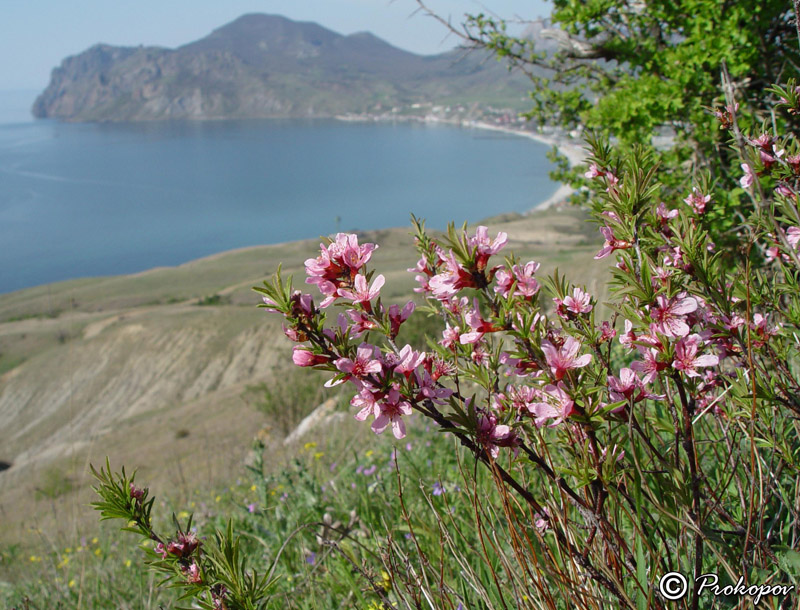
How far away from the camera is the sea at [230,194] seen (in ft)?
263

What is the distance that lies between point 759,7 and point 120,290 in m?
61.6

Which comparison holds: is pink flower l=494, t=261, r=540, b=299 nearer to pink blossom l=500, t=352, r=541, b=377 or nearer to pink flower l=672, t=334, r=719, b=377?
pink blossom l=500, t=352, r=541, b=377

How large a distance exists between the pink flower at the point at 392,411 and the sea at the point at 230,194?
56854mm

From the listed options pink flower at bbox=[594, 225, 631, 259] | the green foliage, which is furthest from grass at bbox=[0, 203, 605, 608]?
the green foliage

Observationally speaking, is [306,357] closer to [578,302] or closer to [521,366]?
[521,366]

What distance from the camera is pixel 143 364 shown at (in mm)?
37438

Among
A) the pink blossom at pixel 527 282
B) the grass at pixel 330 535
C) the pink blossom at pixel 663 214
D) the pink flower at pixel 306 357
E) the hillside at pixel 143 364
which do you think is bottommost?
the hillside at pixel 143 364

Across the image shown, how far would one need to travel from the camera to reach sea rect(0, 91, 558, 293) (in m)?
80.1

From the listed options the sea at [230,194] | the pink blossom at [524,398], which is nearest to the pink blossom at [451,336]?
the pink blossom at [524,398]

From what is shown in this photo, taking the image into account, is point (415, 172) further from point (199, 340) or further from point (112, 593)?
point (112, 593)

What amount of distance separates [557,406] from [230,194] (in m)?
115

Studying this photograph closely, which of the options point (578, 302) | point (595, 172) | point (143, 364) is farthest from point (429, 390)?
Result: point (143, 364)

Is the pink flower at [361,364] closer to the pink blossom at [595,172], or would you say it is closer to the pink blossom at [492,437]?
the pink blossom at [492,437]

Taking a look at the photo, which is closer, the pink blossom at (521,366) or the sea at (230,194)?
the pink blossom at (521,366)
